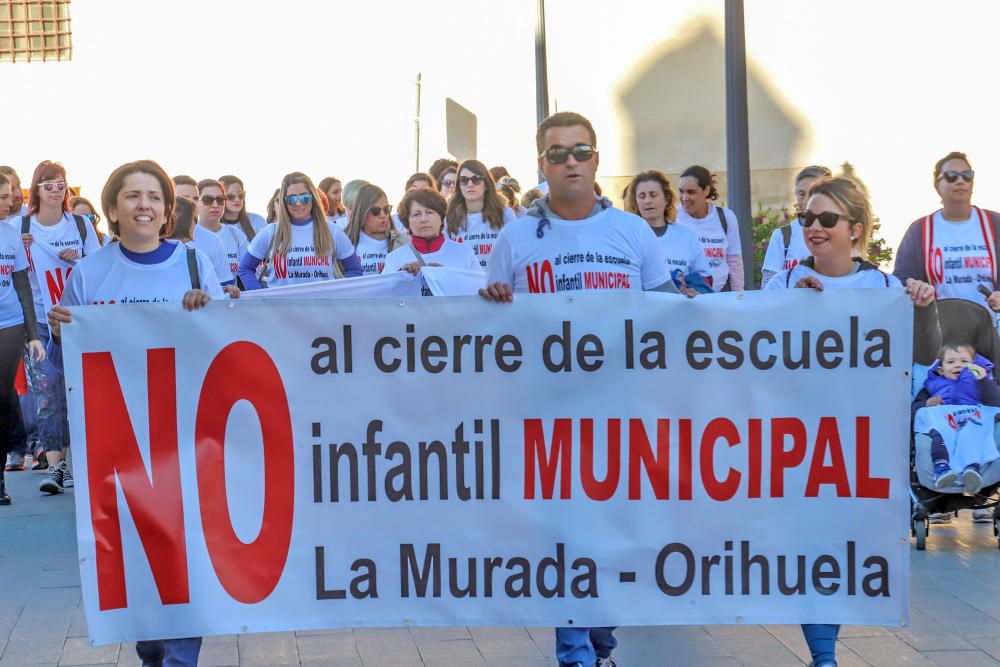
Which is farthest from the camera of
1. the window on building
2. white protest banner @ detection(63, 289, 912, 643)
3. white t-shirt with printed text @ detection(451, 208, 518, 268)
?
the window on building

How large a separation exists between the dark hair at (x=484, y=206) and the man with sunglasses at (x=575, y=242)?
516 centimetres

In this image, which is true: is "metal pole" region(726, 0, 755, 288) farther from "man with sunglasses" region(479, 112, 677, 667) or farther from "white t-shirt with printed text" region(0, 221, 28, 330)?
"man with sunglasses" region(479, 112, 677, 667)

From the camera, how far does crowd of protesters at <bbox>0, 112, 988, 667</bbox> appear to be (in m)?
4.85

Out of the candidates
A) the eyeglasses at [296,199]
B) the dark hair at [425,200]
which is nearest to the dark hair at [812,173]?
the dark hair at [425,200]

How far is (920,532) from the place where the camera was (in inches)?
289

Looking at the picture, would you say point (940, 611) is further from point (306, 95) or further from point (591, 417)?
point (306, 95)

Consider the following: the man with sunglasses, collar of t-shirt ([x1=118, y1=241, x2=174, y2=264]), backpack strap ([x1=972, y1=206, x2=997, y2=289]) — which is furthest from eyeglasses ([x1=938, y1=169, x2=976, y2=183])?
collar of t-shirt ([x1=118, y1=241, x2=174, y2=264])

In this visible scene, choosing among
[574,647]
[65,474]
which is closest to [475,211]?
[65,474]

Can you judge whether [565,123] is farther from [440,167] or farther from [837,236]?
[440,167]

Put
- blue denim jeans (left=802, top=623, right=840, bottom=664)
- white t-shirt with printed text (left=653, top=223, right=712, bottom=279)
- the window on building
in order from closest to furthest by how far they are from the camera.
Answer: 1. blue denim jeans (left=802, top=623, right=840, bottom=664)
2. white t-shirt with printed text (left=653, top=223, right=712, bottom=279)
3. the window on building

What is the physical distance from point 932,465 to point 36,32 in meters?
18.8

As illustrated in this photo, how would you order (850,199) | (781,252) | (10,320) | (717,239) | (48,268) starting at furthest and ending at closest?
(717,239) < (48,268) < (10,320) < (781,252) < (850,199)

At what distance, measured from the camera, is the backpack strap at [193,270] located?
4957 mm

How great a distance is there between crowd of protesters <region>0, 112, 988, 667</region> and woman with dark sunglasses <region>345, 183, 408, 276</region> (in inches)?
0.5
